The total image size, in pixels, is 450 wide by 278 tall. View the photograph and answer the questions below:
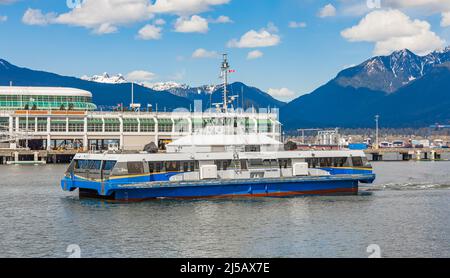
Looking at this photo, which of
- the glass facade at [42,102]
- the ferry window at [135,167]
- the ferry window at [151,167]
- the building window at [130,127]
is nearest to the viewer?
the ferry window at [135,167]

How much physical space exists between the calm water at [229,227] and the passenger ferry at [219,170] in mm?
1656

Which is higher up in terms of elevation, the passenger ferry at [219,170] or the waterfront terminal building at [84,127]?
the waterfront terminal building at [84,127]

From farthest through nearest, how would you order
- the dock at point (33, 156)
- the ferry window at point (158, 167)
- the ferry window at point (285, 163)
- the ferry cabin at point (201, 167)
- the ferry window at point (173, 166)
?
the dock at point (33, 156) < the ferry window at point (285, 163) < the ferry window at point (173, 166) < the ferry window at point (158, 167) < the ferry cabin at point (201, 167)

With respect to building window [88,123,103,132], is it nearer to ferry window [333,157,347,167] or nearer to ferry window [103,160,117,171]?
ferry window [333,157,347,167]

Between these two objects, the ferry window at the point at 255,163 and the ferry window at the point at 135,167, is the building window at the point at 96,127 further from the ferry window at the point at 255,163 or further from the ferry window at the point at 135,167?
the ferry window at the point at 135,167

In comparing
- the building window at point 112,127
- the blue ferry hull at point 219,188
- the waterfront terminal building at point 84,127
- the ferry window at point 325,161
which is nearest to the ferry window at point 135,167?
the blue ferry hull at point 219,188

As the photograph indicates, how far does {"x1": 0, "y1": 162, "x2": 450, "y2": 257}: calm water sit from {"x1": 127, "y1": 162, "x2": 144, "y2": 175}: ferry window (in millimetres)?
2867

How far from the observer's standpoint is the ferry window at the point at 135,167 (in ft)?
202

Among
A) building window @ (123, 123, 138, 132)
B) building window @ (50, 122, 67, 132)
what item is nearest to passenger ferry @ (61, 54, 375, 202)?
building window @ (123, 123, 138, 132)

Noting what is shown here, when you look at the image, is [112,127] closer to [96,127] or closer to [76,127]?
[96,127]

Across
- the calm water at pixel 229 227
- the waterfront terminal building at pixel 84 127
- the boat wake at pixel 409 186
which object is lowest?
the calm water at pixel 229 227

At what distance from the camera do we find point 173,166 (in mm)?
63844

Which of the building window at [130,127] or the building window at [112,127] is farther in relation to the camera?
the building window at [130,127]
